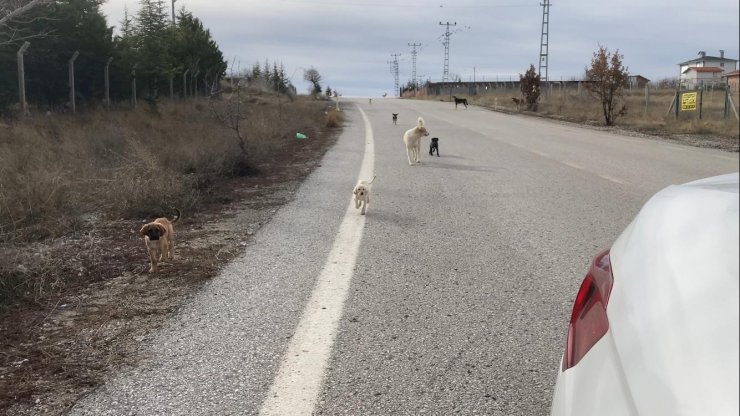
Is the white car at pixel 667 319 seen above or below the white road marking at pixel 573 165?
above

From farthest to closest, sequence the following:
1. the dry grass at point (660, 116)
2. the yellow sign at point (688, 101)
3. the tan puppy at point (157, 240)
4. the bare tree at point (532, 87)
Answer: the bare tree at point (532, 87) < the yellow sign at point (688, 101) < the dry grass at point (660, 116) < the tan puppy at point (157, 240)

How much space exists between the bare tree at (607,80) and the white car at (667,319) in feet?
88.1

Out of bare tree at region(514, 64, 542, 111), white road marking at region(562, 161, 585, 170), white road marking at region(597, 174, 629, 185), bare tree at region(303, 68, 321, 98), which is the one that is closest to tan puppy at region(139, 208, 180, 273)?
white road marking at region(597, 174, 629, 185)

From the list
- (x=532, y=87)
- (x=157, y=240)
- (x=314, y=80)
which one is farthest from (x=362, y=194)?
(x=314, y=80)

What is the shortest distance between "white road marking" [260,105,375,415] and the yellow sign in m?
23.4

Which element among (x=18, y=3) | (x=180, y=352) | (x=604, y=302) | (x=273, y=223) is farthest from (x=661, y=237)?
(x=18, y=3)

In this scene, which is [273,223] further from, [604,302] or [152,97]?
[152,97]

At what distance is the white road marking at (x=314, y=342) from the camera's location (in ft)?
10.0

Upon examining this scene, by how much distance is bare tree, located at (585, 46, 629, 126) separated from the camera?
2647 centimetres

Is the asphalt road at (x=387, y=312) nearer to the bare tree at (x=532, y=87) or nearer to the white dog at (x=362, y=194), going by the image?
the white dog at (x=362, y=194)

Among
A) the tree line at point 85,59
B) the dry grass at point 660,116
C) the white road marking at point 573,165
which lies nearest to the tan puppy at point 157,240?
the white road marking at point 573,165

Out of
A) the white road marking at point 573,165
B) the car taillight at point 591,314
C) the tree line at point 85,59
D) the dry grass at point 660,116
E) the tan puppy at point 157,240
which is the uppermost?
the tree line at point 85,59

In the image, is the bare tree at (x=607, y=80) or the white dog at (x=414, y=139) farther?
the bare tree at (x=607, y=80)

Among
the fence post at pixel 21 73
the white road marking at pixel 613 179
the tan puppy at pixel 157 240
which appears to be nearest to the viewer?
the tan puppy at pixel 157 240
